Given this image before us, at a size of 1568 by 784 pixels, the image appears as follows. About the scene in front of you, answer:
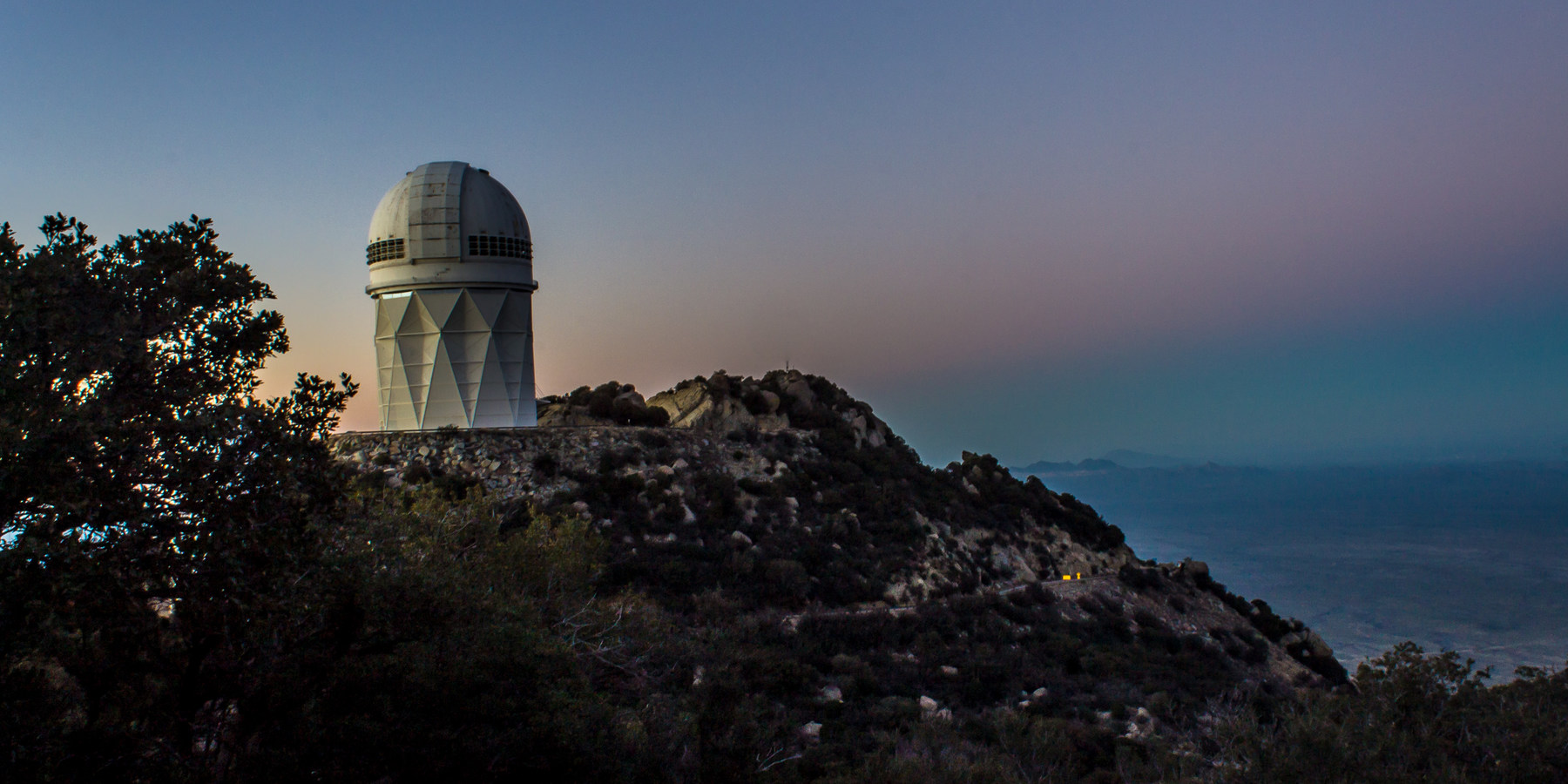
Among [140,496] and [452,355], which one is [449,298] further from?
[140,496]

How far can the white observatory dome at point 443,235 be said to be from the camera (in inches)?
966

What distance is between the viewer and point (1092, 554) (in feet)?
117

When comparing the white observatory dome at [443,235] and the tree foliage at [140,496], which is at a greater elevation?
the white observatory dome at [443,235]

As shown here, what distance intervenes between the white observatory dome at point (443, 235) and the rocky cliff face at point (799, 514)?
461cm

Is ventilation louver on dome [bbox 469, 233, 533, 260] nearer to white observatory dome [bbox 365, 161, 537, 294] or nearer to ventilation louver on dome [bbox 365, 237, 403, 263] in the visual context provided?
white observatory dome [bbox 365, 161, 537, 294]

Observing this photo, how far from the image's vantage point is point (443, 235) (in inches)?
965

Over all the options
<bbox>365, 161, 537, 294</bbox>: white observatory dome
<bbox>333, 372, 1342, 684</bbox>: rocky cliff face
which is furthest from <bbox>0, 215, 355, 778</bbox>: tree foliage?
<bbox>365, 161, 537, 294</bbox>: white observatory dome

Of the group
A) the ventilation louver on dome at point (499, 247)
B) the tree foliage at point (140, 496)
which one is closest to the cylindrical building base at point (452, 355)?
the ventilation louver on dome at point (499, 247)

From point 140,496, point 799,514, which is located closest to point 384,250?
point 799,514

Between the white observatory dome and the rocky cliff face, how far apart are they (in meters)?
4.61

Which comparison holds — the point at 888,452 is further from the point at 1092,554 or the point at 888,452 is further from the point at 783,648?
the point at 783,648

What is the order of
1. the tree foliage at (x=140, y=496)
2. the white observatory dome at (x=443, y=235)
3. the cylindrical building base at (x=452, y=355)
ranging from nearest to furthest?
the tree foliage at (x=140, y=496) < the white observatory dome at (x=443, y=235) < the cylindrical building base at (x=452, y=355)

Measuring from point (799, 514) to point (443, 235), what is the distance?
13.6 meters

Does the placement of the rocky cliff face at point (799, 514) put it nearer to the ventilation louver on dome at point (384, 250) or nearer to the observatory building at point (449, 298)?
the observatory building at point (449, 298)
